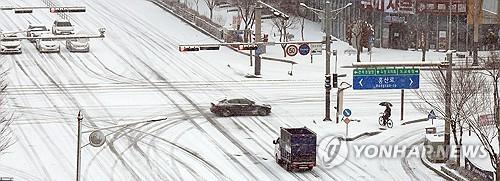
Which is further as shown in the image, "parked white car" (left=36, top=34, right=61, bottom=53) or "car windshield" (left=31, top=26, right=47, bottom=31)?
"car windshield" (left=31, top=26, right=47, bottom=31)

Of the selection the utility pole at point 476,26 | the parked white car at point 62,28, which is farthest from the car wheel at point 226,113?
the parked white car at point 62,28

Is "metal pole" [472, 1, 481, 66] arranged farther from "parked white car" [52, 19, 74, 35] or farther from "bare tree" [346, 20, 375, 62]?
"parked white car" [52, 19, 74, 35]

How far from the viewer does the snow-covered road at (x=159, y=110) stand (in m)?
48.2

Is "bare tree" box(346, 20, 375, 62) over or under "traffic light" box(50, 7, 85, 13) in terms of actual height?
under

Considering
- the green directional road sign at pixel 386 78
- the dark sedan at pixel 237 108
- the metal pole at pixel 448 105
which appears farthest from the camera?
the dark sedan at pixel 237 108

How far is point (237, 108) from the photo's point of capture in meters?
59.3

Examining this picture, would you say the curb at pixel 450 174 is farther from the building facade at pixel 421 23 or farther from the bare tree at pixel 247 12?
the bare tree at pixel 247 12

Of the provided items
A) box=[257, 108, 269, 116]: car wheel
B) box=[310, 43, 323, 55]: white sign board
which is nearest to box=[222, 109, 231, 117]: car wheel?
box=[257, 108, 269, 116]: car wheel

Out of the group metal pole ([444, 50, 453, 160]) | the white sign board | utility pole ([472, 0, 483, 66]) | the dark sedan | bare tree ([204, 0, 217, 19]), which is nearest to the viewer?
metal pole ([444, 50, 453, 160])

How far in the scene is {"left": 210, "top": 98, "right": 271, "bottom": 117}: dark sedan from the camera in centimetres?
5925

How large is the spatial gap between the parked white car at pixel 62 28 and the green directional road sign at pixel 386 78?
33399 mm

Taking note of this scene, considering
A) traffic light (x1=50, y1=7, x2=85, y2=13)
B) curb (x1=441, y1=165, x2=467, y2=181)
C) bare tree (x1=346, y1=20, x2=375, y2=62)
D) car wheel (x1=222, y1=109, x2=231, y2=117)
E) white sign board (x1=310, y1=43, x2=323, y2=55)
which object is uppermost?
traffic light (x1=50, y1=7, x2=85, y2=13)

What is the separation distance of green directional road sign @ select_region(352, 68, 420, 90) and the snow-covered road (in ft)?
7.61

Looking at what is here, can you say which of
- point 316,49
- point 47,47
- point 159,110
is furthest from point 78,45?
point 316,49
